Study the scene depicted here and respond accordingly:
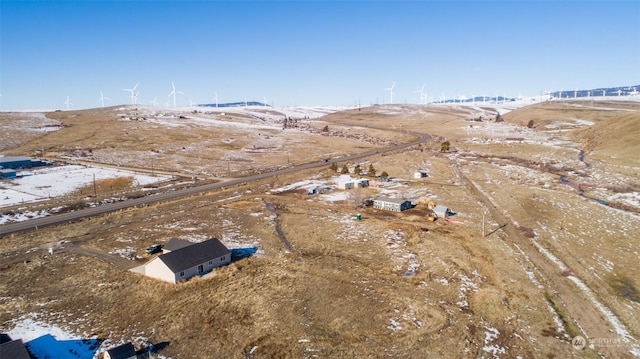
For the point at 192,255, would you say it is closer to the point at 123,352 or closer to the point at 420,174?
the point at 123,352

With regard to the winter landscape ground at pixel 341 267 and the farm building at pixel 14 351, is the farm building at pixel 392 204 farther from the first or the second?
the farm building at pixel 14 351

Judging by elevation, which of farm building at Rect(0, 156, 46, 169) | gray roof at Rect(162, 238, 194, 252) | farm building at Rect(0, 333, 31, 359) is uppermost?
farm building at Rect(0, 156, 46, 169)

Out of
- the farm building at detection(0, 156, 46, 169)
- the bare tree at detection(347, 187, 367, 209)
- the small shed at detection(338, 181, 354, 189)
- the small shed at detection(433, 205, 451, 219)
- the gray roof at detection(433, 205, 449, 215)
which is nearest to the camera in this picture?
the small shed at detection(433, 205, 451, 219)

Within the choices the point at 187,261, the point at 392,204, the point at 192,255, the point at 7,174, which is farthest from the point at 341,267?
the point at 7,174

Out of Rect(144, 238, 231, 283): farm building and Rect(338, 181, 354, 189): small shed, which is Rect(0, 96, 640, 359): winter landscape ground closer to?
Rect(144, 238, 231, 283): farm building

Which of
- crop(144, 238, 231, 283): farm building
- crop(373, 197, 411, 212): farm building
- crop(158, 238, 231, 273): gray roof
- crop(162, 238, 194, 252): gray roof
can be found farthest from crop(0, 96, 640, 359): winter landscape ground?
crop(162, 238, 194, 252): gray roof

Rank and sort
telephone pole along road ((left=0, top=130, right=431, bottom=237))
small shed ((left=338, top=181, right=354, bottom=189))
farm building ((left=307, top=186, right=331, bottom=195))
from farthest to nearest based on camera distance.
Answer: small shed ((left=338, top=181, right=354, bottom=189)) → farm building ((left=307, top=186, right=331, bottom=195)) → telephone pole along road ((left=0, top=130, right=431, bottom=237))
